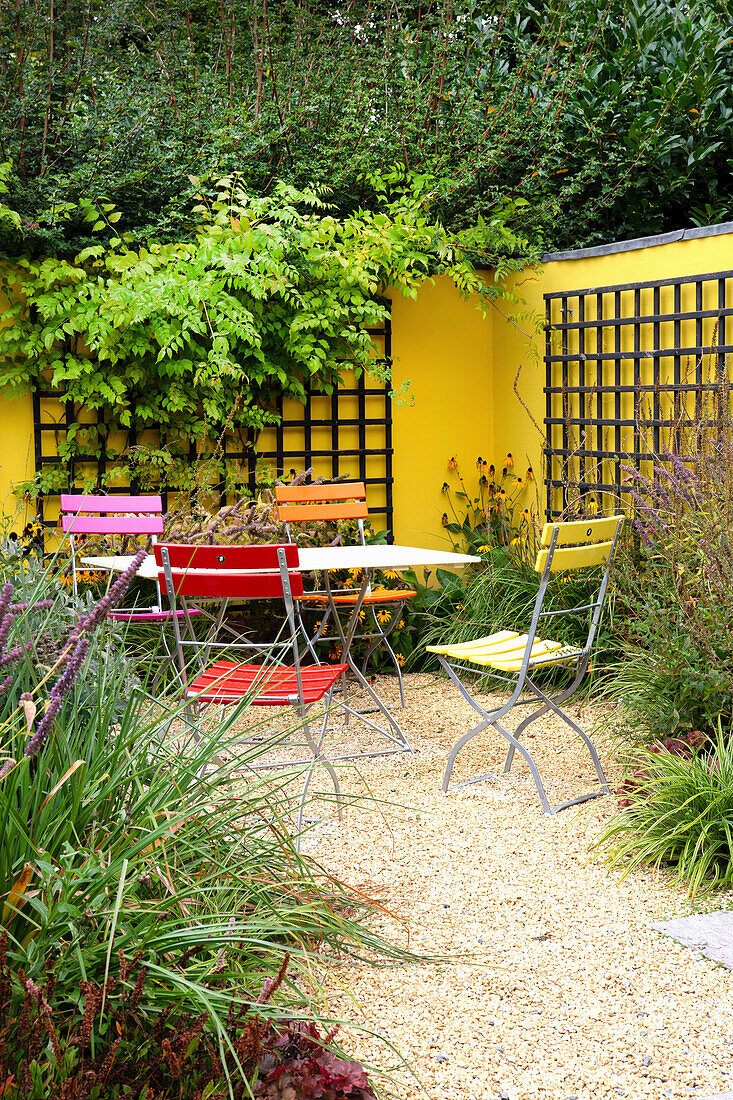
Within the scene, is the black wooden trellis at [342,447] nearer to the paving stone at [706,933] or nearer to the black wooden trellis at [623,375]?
the black wooden trellis at [623,375]

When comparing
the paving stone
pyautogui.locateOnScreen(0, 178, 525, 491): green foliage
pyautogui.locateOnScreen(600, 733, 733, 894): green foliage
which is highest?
pyautogui.locateOnScreen(0, 178, 525, 491): green foliage

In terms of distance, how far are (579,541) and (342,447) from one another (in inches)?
119

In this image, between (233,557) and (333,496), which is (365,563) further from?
(333,496)

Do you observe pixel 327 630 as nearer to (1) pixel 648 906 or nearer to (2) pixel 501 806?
(2) pixel 501 806

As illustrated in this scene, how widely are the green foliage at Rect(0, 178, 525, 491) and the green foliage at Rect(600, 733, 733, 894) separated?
3365mm

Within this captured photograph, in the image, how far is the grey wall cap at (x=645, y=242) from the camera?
507cm

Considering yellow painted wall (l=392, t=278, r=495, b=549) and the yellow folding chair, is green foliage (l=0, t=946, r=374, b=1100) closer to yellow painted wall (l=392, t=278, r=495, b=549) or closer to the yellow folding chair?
the yellow folding chair

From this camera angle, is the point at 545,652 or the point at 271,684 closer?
the point at 271,684

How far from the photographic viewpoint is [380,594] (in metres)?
5.19

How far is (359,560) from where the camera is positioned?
164 inches

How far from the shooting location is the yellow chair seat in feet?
12.7

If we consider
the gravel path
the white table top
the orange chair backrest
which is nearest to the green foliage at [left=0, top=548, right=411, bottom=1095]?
the gravel path

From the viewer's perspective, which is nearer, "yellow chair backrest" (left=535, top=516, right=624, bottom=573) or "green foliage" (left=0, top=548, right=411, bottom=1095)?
"green foliage" (left=0, top=548, right=411, bottom=1095)

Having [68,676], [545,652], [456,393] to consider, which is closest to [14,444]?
[456,393]
